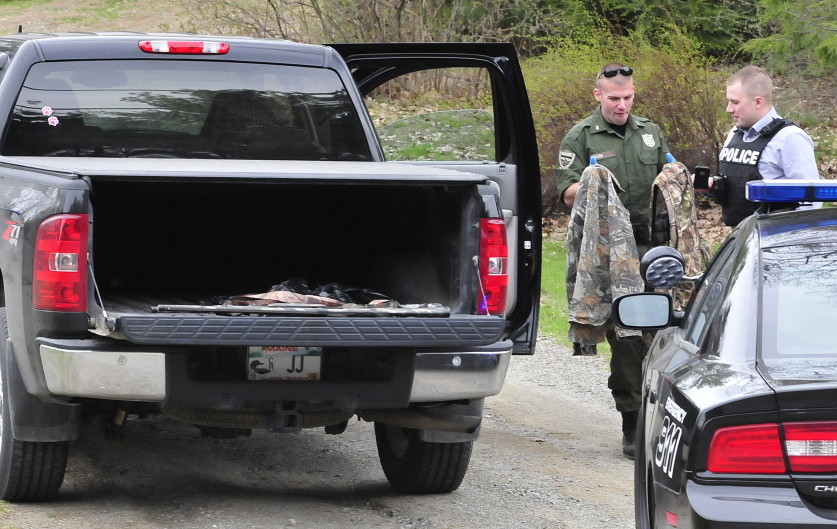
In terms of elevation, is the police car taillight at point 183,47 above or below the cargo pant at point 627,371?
above

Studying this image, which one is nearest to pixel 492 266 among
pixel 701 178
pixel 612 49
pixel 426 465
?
pixel 426 465

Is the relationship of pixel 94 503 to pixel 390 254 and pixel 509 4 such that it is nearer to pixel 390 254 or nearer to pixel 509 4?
pixel 390 254

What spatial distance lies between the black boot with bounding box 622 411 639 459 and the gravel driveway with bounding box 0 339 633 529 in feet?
0.23

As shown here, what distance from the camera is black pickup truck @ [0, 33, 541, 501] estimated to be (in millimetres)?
4719

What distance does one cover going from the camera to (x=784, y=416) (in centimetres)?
296

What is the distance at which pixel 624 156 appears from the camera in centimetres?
718

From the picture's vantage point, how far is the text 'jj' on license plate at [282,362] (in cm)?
484

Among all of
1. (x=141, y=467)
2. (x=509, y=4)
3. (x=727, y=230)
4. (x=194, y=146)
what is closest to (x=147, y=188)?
(x=194, y=146)

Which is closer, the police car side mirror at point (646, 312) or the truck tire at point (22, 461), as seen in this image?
Result: the police car side mirror at point (646, 312)

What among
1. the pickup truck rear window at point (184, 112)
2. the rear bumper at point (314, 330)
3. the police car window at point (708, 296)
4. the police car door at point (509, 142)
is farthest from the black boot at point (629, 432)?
the police car window at point (708, 296)

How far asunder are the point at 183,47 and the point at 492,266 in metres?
2.05

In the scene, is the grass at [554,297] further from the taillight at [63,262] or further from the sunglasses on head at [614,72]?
the taillight at [63,262]

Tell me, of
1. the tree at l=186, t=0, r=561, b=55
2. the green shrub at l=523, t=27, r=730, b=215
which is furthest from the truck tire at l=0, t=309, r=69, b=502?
the tree at l=186, t=0, r=561, b=55

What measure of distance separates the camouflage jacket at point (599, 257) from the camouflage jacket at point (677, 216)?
0.20m
